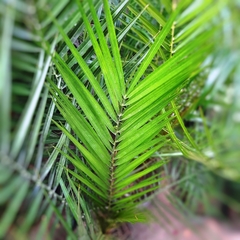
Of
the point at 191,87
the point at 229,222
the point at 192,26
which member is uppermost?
the point at 192,26

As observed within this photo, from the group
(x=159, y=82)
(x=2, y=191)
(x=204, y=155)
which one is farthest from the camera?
(x=204, y=155)

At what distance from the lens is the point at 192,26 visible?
314 millimetres

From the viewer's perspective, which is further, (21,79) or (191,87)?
(191,87)

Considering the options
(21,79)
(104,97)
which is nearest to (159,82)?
(104,97)

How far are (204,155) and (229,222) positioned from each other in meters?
0.11

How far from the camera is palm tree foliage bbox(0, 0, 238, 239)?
9.6 inches

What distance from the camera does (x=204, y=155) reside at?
49 cm

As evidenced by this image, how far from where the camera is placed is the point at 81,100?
365mm

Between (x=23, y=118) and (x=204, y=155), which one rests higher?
(x=23, y=118)

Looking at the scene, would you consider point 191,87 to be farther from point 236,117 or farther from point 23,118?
point 23,118

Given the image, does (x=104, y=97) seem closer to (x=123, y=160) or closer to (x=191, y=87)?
(x=123, y=160)

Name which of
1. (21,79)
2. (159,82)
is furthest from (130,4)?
(21,79)

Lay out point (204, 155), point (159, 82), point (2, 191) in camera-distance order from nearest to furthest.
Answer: point (2, 191) < point (159, 82) < point (204, 155)

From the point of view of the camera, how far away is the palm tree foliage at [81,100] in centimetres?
24
